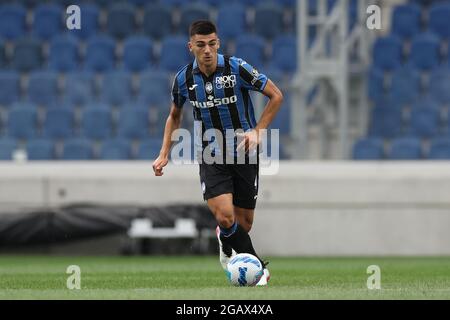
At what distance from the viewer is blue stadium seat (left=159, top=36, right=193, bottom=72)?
66.8ft

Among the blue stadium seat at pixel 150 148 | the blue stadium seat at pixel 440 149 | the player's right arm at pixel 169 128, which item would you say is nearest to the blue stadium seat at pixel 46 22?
the blue stadium seat at pixel 150 148

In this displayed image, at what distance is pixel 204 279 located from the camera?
36.2 ft

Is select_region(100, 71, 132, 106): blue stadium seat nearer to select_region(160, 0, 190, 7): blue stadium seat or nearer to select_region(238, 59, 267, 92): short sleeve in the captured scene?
select_region(160, 0, 190, 7): blue stadium seat

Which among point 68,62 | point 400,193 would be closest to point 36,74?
point 68,62

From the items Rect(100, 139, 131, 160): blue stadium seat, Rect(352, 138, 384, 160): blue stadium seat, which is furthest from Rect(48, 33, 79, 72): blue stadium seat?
Rect(352, 138, 384, 160): blue stadium seat

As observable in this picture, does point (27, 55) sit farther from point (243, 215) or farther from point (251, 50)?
point (243, 215)

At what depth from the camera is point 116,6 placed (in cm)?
2119

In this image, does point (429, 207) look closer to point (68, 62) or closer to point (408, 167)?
point (408, 167)

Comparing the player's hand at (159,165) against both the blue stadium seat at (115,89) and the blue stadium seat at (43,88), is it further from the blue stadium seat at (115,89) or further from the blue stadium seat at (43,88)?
the blue stadium seat at (43,88)

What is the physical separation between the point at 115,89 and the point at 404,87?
4711 millimetres

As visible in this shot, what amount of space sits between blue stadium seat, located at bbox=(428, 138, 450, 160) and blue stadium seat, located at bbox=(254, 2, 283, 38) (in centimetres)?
394

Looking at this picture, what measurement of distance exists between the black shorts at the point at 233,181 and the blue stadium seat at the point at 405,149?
846 centimetres

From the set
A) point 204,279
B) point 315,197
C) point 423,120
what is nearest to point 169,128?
point 204,279

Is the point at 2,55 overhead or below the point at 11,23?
below
